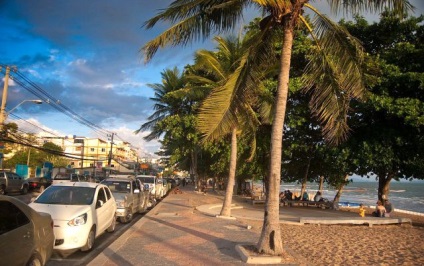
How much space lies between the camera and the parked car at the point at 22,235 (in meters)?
5.29

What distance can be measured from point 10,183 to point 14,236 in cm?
2315

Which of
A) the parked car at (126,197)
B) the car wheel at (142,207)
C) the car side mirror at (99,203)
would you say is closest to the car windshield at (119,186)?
the parked car at (126,197)

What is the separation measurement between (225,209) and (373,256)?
7.42 metres

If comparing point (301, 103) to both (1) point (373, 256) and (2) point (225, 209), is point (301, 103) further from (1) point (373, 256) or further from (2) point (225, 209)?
(1) point (373, 256)

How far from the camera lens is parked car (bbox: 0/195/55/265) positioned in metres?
5.29

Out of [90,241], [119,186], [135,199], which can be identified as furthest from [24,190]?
[90,241]

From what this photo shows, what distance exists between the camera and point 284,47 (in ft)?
29.3

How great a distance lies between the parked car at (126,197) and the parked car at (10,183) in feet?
40.7

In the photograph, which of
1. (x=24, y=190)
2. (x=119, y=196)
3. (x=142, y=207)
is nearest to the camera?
(x=119, y=196)

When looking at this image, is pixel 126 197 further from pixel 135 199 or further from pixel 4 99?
pixel 4 99

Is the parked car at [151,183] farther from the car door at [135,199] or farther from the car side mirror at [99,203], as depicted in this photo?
the car side mirror at [99,203]

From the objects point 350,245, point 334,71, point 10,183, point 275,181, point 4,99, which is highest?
point 4,99

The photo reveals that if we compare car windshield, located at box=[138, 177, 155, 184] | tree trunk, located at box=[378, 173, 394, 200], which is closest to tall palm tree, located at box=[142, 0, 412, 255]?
tree trunk, located at box=[378, 173, 394, 200]

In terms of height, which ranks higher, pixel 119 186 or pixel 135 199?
pixel 119 186
